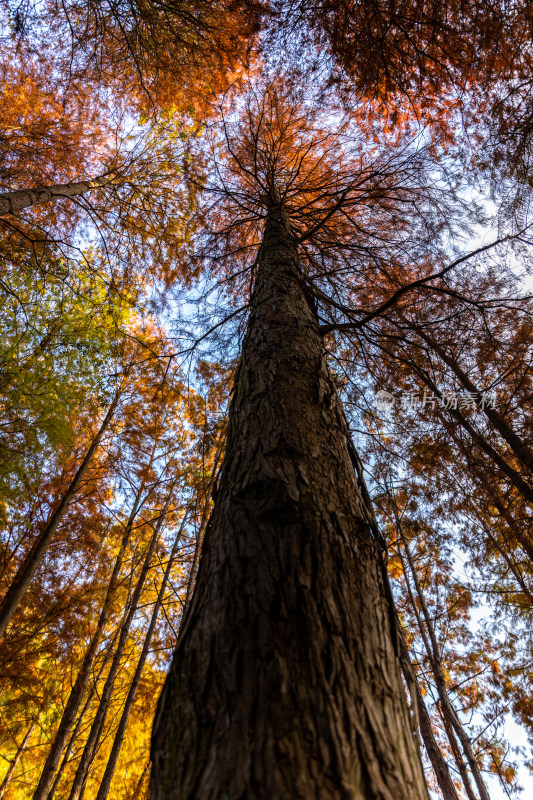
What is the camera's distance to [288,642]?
658mm

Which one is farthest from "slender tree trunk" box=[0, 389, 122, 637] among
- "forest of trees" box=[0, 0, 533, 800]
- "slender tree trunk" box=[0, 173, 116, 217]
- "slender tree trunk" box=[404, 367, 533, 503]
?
"slender tree trunk" box=[404, 367, 533, 503]

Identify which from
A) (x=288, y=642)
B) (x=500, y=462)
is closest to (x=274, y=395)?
(x=288, y=642)

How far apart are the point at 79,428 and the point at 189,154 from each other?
16.6 feet

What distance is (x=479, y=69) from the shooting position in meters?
3.78

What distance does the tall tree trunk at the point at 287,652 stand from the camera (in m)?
0.53

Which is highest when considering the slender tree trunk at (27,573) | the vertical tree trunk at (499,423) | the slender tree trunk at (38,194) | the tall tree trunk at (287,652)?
the slender tree trunk at (38,194)

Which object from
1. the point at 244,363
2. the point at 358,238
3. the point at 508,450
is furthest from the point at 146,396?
the point at 508,450

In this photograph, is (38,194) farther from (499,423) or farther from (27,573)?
(499,423)

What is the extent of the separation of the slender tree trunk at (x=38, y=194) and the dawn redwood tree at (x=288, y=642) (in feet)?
14.0

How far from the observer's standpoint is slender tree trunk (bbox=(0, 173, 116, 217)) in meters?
3.76

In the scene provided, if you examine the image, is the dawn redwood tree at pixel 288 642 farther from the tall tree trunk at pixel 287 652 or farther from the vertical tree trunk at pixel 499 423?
the vertical tree trunk at pixel 499 423

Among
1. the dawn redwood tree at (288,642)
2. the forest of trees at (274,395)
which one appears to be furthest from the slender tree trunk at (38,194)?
the dawn redwood tree at (288,642)

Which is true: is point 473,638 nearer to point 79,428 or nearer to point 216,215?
point 79,428

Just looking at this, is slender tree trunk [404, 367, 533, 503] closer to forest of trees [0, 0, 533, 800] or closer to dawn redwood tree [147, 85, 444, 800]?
forest of trees [0, 0, 533, 800]
